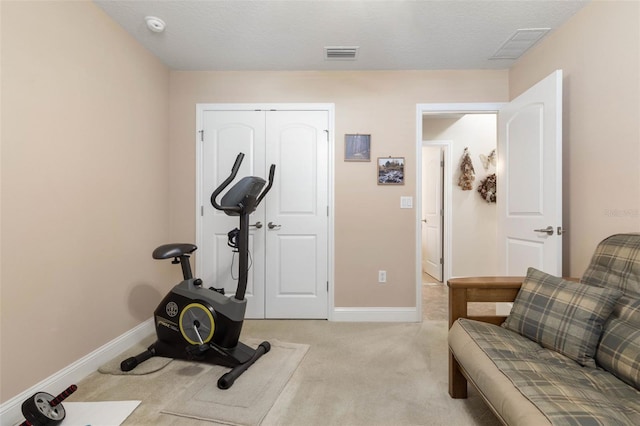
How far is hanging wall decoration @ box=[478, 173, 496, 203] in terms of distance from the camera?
4.34 metres

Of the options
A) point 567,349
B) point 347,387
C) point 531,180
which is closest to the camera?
point 567,349

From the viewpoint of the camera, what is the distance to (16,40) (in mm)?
1568

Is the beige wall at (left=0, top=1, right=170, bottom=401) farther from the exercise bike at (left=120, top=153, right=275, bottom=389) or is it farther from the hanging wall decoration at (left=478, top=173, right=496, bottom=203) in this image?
the hanging wall decoration at (left=478, top=173, right=496, bottom=203)

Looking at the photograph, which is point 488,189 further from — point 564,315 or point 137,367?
point 137,367

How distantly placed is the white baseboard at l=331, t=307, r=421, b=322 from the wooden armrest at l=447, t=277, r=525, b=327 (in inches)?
50.0

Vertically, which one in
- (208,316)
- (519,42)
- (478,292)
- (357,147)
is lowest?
(208,316)

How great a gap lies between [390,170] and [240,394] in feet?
7.39

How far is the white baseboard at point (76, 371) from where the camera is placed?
153cm

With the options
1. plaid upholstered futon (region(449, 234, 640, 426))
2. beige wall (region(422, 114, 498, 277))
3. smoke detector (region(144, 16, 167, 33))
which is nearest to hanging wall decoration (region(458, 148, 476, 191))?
beige wall (region(422, 114, 498, 277))

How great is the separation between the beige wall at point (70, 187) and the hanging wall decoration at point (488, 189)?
166 inches

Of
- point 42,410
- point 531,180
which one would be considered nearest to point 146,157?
point 42,410

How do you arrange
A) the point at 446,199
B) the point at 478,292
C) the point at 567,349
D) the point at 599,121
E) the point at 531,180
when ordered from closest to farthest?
1. the point at 567,349
2. the point at 478,292
3. the point at 599,121
4. the point at 531,180
5. the point at 446,199

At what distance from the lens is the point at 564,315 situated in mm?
1410

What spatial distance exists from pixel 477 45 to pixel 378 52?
813 millimetres
